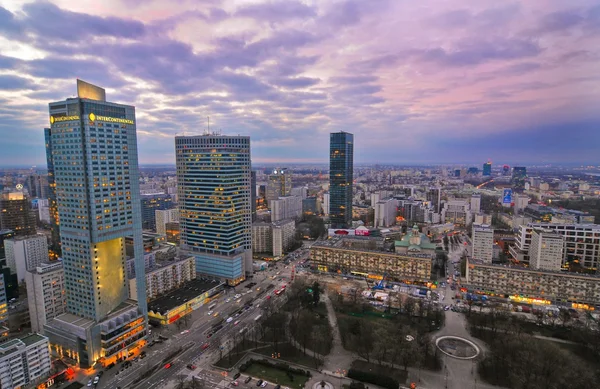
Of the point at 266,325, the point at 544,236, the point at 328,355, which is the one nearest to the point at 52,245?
the point at 266,325

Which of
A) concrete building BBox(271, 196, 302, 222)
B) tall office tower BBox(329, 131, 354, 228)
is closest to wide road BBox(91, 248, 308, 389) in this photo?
tall office tower BBox(329, 131, 354, 228)

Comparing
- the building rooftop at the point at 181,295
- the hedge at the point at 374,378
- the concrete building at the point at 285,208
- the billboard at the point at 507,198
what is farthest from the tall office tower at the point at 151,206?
the billboard at the point at 507,198

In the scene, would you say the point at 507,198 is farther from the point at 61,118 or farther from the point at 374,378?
the point at 61,118

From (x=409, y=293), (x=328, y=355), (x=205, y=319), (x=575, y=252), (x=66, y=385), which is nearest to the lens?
(x=66, y=385)

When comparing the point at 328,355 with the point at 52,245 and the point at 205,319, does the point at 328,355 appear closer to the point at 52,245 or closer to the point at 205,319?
the point at 205,319

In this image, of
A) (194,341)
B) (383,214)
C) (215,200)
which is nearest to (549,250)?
(383,214)

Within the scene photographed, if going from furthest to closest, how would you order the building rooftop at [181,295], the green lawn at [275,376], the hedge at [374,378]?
1. the building rooftop at [181,295]
2. the green lawn at [275,376]
3. the hedge at [374,378]

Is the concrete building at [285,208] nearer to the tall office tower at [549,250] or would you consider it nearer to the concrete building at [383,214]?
the concrete building at [383,214]
